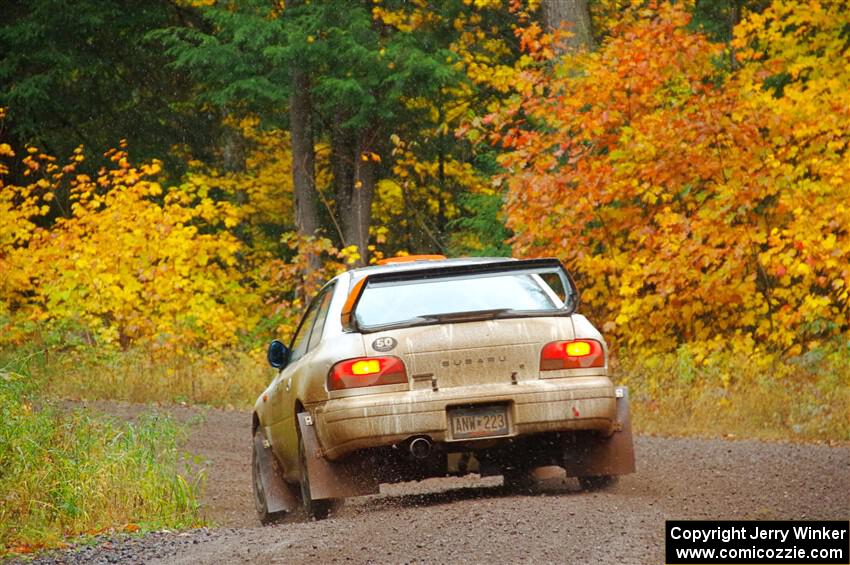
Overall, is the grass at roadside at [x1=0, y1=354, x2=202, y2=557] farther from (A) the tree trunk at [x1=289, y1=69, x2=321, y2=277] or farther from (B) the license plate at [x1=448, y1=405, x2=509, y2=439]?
(A) the tree trunk at [x1=289, y1=69, x2=321, y2=277]

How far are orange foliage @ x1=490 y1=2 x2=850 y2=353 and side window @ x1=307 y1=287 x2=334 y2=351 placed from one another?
8.51 meters

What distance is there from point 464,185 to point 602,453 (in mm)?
28006

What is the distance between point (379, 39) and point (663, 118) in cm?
1184

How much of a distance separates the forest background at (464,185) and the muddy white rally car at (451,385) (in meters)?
1.64

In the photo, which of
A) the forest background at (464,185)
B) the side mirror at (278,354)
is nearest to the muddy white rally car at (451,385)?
the side mirror at (278,354)

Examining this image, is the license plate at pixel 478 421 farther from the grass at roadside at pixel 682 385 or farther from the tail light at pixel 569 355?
the grass at roadside at pixel 682 385

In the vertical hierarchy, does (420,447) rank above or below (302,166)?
below

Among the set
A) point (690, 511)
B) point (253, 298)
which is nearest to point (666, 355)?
point (690, 511)

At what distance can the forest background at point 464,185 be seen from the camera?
57.6 ft

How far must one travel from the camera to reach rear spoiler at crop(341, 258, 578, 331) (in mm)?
9148

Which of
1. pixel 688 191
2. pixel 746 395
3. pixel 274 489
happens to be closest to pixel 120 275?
pixel 688 191

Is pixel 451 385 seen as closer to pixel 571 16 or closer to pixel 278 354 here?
pixel 278 354

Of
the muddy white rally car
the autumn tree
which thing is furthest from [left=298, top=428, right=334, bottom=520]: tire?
the autumn tree

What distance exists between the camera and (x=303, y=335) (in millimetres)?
10891
